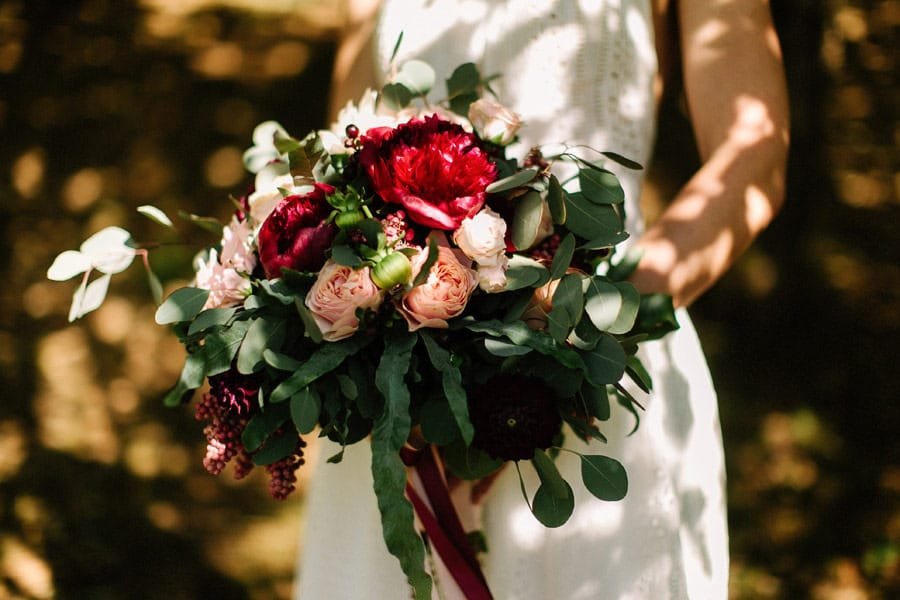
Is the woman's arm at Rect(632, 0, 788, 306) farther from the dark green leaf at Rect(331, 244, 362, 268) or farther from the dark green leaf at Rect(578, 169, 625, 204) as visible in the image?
the dark green leaf at Rect(331, 244, 362, 268)

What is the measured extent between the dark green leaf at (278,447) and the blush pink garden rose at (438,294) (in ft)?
0.83

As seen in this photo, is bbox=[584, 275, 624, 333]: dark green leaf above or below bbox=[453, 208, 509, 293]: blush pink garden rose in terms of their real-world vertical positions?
below

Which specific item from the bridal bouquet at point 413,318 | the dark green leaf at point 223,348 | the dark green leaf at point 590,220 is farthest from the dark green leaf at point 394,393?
the dark green leaf at point 590,220

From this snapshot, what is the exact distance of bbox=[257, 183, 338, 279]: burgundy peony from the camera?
129cm

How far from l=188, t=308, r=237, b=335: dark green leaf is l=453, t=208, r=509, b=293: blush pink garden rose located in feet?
1.13

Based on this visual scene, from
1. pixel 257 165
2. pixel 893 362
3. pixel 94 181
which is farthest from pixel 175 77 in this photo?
pixel 893 362

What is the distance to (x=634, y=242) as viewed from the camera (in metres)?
1.81

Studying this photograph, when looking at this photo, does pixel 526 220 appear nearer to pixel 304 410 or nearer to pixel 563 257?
pixel 563 257

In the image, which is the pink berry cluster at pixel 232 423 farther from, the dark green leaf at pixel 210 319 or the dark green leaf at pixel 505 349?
the dark green leaf at pixel 505 349

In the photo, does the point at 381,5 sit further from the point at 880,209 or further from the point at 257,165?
the point at 880,209

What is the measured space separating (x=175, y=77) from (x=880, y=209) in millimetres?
2292

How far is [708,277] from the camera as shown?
5.55 feet

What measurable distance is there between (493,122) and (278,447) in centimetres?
59

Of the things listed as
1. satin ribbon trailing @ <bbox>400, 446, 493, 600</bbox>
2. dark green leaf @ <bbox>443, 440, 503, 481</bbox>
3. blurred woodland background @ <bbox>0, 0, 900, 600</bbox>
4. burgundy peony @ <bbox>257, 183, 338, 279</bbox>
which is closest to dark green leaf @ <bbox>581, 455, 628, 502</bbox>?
dark green leaf @ <bbox>443, 440, 503, 481</bbox>
